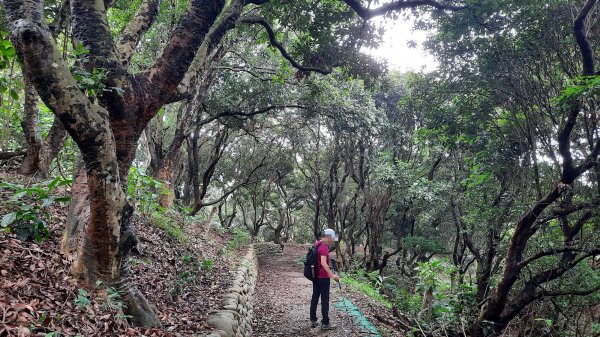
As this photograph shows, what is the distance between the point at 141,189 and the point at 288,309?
411 centimetres

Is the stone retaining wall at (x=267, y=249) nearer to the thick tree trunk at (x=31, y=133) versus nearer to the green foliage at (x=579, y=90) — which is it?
the thick tree trunk at (x=31, y=133)

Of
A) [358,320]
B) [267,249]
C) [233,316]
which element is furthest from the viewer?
[267,249]

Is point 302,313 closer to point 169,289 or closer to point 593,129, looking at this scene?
point 169,289

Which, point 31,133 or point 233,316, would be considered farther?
point 31,133

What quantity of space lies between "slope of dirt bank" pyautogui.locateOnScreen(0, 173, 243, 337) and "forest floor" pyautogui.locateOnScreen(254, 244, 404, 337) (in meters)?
1.60

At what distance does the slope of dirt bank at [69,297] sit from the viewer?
10.00 ft

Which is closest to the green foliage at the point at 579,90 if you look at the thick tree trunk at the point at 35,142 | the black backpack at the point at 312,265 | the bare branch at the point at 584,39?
the bare branch at the point at 584,39

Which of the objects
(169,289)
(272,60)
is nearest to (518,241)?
(169,289)

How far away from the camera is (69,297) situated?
11.9 feet

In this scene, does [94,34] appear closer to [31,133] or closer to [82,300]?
[82,300]

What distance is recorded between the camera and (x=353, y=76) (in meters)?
7.75

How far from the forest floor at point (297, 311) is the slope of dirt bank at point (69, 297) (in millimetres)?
1602

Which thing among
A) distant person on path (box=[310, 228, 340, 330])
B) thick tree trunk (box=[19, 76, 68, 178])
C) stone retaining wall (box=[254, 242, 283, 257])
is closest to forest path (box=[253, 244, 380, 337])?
distant person on path (box=[310, 228, 340, 330])

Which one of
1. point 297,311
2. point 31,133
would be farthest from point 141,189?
point 297,311
